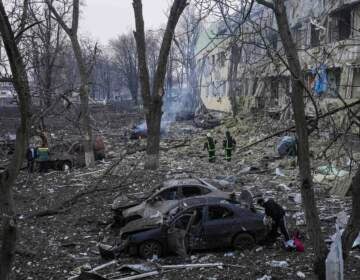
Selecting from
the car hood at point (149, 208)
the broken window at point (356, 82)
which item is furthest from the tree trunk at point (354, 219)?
the broken window at point (356, 82)

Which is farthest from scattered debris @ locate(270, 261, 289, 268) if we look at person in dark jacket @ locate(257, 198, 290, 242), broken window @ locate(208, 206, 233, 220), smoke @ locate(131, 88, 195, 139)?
smoke @ locate(131, 88, 195, 139)

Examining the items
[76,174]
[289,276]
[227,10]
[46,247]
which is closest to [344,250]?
[289,276]

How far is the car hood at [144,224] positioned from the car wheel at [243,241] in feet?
5.49

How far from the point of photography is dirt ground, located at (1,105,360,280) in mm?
8859

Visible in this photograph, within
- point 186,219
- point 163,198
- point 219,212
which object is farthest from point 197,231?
point 163,198

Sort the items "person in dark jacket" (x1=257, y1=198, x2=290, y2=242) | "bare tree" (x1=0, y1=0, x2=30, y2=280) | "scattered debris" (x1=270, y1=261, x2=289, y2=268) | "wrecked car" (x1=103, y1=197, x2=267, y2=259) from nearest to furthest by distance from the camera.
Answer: "bare tree" (x1=0, y1=0, x2=30, y2=280), "scattered debris" (x1=270, y1=261, x2=289, y2=268), "wrecked car" (x1=103, y1=197, x2=267, y2=259), "person in dark jacket" (x1=257, y1=198, x2=290, y2=242)

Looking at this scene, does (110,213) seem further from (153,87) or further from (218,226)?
(153,87)

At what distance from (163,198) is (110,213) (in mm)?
1901

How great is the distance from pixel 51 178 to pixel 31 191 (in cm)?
227

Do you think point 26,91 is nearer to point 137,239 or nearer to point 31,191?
point 137,239

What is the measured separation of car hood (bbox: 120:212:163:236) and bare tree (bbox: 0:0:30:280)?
4.69 metres

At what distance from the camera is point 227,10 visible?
20.5ft

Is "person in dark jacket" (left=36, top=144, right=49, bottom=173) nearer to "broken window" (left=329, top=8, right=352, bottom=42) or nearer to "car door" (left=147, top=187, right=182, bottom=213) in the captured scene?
"car door" (left=147, top=187, right=182, bottom=213)

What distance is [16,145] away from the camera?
5.11 metres
